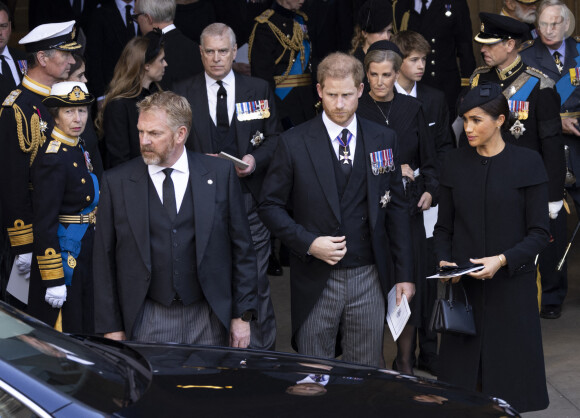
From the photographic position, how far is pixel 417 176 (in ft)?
19.9

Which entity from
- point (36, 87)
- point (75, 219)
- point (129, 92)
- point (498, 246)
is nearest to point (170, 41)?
point (129, 92)

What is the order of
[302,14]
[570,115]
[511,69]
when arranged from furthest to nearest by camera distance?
[302,14]
[570,115]
[511,69]

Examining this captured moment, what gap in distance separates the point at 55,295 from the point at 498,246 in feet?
7.38

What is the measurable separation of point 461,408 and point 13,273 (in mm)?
3283

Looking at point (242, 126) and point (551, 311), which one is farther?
point (551, 311)

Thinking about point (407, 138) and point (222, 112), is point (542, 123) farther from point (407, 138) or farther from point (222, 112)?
point (222, 112)

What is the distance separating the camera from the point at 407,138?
598 cm

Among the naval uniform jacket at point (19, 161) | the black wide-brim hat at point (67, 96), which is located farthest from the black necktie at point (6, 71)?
the black wide-brim hat at point (67, 96)

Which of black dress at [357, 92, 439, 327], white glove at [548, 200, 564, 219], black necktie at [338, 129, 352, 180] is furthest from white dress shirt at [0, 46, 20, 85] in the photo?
white glove at [548, 200, 564, 219]

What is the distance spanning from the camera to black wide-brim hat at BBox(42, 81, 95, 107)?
5531 mm

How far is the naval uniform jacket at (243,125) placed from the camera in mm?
6250

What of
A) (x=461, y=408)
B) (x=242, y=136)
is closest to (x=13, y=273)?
(x=242, y=136)

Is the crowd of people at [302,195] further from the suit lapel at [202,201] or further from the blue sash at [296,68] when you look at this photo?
the blue sash at [296,68]

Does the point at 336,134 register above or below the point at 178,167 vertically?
above
